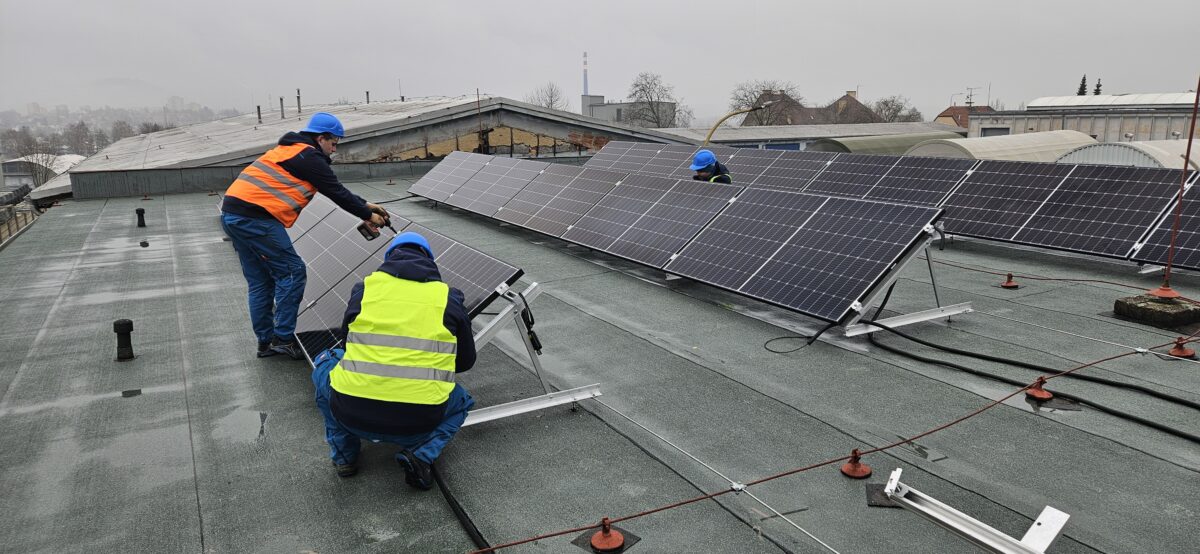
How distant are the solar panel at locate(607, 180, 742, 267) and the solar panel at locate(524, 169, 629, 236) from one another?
1610 millimetres

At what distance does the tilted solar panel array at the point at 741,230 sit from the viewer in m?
7.30

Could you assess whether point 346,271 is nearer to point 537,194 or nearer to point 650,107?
point 537,194

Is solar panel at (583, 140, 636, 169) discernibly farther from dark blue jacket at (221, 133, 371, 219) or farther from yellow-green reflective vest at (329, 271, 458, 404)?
yellow-green reflective vest at (329, 271, 458, 404)

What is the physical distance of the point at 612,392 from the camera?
598 centimetres

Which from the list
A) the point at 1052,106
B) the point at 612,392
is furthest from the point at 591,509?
the point at 1052,106

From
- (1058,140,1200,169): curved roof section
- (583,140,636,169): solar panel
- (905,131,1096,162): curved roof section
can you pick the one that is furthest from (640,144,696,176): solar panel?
(1058,140,1200,169): curved roof section

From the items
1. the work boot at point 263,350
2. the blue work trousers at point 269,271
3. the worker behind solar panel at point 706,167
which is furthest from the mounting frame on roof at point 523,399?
the worker behind solar panel at point 706,167

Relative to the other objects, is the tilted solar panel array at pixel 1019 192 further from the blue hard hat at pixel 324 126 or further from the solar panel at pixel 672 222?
the blue hard hat at pixel 324 126

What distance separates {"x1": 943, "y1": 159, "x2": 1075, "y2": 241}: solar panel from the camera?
11.1m

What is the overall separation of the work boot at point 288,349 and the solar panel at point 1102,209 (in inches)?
381

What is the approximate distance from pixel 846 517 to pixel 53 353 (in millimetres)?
7283

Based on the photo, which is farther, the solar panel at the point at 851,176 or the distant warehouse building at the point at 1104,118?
the distant warehouse building at the point at 1104,118

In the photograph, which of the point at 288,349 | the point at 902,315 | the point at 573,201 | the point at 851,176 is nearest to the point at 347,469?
the point at 288,349

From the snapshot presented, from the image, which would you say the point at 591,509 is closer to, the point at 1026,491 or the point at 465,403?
the point at 465,403
